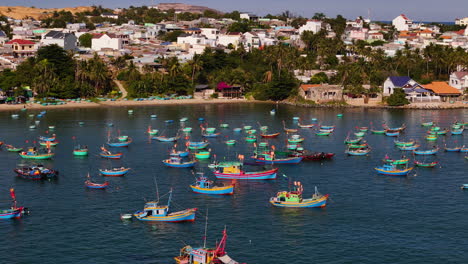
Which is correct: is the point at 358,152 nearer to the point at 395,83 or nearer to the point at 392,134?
the point at 392,134

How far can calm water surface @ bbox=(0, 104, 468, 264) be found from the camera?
189 feet

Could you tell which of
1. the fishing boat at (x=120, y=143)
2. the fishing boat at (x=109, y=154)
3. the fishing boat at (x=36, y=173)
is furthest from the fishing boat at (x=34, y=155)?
the fishing boat at (x=120, y=143)

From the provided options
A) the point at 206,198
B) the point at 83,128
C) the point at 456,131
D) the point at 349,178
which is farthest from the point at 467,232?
the point at 83,128

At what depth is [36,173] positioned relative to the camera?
82.2 meters

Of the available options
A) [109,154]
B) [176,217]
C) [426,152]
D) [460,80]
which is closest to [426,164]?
[426,152]

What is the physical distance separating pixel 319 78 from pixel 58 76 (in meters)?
72.7

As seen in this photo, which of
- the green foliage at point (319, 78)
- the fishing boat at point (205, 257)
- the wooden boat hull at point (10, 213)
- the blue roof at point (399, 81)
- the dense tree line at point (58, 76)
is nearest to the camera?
the fishing boat at point (205, 257)

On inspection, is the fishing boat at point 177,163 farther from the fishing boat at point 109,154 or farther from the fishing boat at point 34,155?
the fishing boat at point 34,155

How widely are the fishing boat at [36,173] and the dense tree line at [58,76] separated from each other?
249 feet

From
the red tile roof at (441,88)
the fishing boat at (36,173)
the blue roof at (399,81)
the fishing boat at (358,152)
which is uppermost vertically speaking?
the blue roof at (399,81)

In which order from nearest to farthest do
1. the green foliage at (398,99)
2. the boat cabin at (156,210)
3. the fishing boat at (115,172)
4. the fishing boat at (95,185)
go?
1. the boat cabin at (156,210)
2. the fishing boat at (95,185)
3. the fishing boat at (115,172)
4. the green foliage at (398,99)

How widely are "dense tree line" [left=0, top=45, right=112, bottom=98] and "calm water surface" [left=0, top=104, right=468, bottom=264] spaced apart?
51986 mm

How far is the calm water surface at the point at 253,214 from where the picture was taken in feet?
189

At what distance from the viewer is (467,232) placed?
62.7 meters
